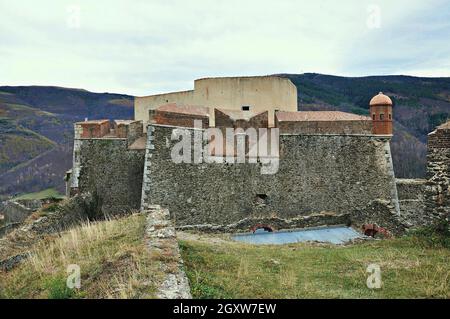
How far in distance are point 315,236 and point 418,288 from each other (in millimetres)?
8495

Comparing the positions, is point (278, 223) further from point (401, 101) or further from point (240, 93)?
point (401, 101)

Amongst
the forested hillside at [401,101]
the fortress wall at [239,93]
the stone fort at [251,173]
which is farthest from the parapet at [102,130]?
the forested hillside at [401,101]

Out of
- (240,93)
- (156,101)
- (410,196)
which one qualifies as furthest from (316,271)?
(156,101)

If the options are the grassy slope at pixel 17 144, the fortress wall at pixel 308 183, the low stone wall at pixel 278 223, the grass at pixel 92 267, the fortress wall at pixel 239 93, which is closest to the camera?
the grass at pixel 92 267

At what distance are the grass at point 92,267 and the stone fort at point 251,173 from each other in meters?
4.94

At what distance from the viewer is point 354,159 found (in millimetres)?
17062

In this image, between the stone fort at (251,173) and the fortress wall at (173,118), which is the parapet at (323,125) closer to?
the stone fort at (251,173)

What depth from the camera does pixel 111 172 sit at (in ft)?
57.5

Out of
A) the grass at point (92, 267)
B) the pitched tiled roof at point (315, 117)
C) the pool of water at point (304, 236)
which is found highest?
the pitched tiled roof at point (315, 117)

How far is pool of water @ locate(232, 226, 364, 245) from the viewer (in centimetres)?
1427

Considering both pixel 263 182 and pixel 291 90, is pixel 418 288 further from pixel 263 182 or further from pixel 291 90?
pixel 291 90

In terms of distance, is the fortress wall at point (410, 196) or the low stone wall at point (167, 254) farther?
the fortress wall at point (410, 196)

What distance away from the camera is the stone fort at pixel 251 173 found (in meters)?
15.2

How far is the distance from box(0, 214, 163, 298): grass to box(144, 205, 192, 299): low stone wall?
146 mm
